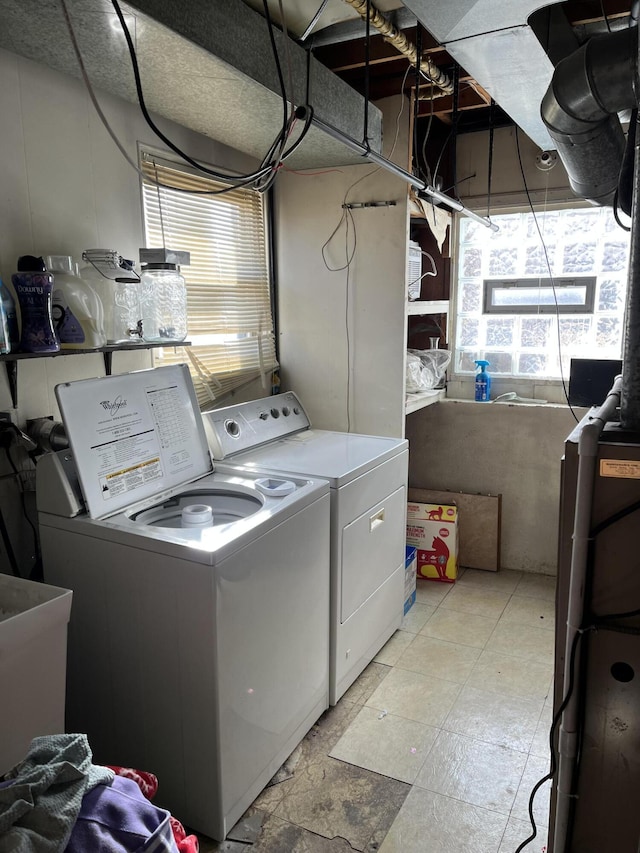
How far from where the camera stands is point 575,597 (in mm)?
1249

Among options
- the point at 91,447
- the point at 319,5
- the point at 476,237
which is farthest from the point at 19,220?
the point at 476,237

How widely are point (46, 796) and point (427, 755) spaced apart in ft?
4.72

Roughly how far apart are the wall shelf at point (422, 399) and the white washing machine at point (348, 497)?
482 mm

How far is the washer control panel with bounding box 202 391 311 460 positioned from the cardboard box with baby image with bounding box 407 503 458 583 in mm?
969

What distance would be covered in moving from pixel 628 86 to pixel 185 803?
2.31 m

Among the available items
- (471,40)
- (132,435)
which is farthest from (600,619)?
(471,40)

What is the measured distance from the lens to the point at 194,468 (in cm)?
230

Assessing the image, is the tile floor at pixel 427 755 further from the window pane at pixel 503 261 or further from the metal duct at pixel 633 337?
the window pane at pixel 503 261

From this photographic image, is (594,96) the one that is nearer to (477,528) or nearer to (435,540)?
(435,540)

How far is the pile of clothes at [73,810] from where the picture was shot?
3.41 ft

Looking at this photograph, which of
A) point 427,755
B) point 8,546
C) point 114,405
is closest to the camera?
point 8,546

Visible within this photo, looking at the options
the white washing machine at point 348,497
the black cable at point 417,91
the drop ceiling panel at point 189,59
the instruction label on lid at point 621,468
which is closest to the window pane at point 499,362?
the black cable at point 417,91

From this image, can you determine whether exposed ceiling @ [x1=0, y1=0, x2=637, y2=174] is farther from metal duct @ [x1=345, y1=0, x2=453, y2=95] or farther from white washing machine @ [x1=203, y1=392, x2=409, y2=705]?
white washing machine @ [x1=203, y1=392, x2=409, y2=705]

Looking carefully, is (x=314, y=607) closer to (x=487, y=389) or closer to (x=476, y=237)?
(x=487, y=389)
